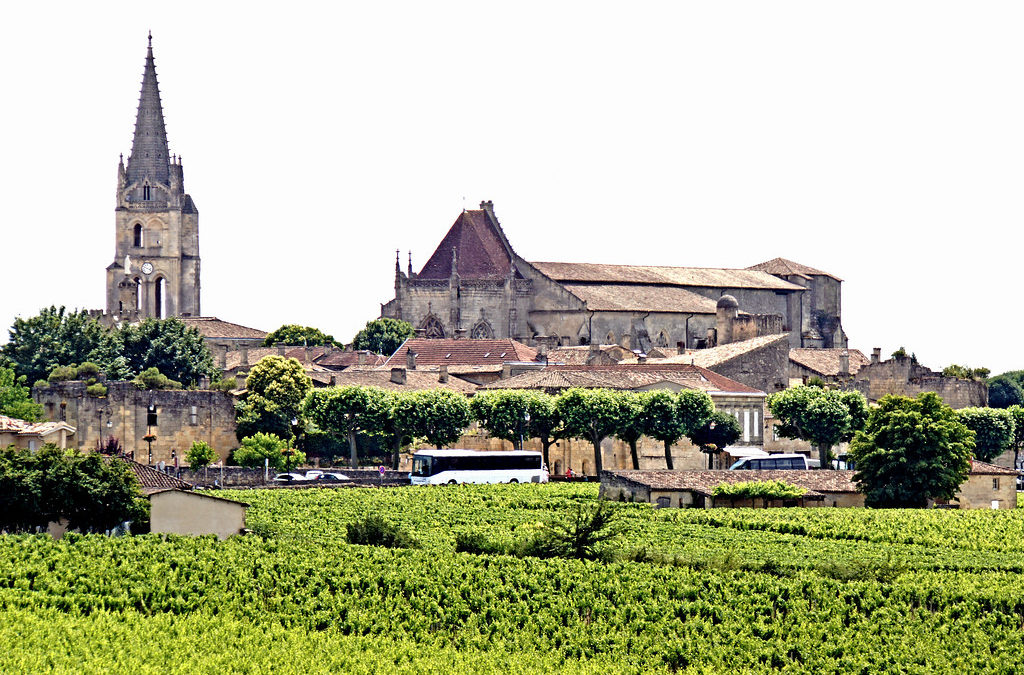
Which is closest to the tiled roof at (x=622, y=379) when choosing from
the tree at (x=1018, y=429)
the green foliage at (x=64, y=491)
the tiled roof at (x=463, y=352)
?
the tiled roof at (x=463, y=352)

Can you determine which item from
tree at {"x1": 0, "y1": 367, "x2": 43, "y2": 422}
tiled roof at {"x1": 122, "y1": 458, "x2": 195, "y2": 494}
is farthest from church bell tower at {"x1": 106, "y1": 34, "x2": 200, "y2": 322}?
tiled roof at {"x1": 122, "y1": 458, "x2": 195, "y2": 494}

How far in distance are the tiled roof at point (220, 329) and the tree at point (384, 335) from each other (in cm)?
1121

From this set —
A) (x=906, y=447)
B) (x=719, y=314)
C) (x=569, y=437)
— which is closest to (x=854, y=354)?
(x=719, y=314)

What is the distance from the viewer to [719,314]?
131m

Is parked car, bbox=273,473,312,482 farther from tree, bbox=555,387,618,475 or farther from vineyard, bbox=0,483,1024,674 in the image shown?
vineyard, bbox=0,483,1024,674

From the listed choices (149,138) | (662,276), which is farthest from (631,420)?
(149,138)

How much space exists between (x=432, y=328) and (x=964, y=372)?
33.9m

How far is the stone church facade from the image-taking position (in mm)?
131875

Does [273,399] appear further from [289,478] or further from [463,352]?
[463,352]

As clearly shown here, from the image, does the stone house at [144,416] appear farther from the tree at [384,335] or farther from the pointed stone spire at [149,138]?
the pointed stone spire at [149,138]

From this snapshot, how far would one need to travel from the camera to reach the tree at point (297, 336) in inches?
5586

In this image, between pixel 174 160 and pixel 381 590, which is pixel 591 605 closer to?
Answer: pixel 381 590

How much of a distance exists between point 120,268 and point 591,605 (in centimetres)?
10513

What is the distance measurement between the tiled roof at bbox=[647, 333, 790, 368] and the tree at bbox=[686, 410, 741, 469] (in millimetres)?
12812
